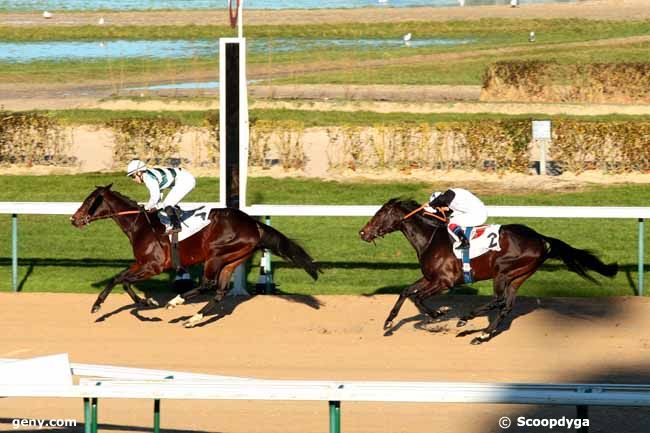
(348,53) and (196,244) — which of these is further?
(348,53)

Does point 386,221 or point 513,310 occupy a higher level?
point 386,221

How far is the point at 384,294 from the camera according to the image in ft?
37.0

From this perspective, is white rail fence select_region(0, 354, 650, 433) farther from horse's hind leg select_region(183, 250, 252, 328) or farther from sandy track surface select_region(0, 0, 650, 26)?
sandy track surface select_region(0, 0, 650, 26)

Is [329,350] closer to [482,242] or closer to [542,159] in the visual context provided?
[482,242]

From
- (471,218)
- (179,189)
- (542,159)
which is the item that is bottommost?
(471,218)

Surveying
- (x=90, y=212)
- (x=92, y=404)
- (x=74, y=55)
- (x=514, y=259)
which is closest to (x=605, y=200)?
(x=514, y=259)

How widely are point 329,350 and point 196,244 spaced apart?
1495mm

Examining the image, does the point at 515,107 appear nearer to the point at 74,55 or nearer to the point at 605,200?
the point at 605,200

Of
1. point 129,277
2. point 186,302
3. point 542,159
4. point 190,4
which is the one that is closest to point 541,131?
point 542,159

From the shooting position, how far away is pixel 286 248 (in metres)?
10.3

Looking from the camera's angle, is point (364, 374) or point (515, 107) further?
point (515, 107)

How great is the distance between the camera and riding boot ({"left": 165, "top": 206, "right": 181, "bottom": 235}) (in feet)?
33.5

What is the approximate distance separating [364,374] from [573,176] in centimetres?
837

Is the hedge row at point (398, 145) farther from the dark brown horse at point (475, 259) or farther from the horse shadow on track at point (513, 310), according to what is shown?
the dark brown horse at point (475, 259)
